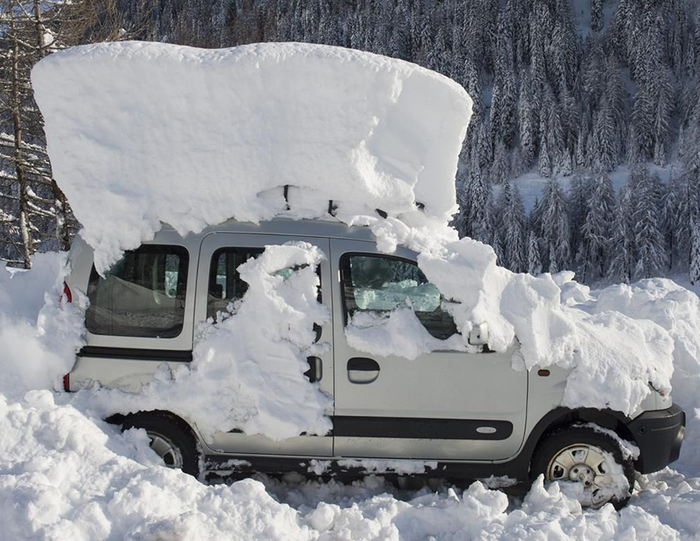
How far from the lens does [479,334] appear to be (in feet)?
12.4

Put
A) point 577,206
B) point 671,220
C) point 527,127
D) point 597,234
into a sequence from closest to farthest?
point 671,220 < point 597,234 < point 577,206 < point 527,127

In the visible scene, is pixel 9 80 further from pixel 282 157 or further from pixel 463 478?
pixel 463 478

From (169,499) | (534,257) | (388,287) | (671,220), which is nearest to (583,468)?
(388,287)

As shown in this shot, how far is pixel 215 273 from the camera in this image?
3.94 meters

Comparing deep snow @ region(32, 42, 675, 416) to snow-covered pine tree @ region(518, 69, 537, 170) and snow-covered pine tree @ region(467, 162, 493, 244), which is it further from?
snow-covered pine tree @ region(518, 69, 537, 170)

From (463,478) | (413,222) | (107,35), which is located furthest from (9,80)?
(463,478)

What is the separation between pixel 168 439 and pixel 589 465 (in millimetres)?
2808

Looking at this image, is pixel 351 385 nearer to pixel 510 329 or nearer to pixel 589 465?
pixel 510 329

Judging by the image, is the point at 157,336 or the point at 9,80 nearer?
the point at 157,336

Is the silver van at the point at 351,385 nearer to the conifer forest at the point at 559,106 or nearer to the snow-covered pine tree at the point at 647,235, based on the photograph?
the conifer forest at the point at 559,106

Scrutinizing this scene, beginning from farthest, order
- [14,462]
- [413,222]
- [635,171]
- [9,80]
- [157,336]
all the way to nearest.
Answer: [635,171] < [9,80] < [413,222] < [157,336] < [14,462]

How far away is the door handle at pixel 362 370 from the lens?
151 inches

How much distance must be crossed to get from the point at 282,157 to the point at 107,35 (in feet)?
43.2

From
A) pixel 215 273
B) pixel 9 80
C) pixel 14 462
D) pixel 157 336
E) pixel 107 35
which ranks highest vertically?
pixel 107 35
